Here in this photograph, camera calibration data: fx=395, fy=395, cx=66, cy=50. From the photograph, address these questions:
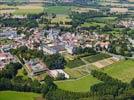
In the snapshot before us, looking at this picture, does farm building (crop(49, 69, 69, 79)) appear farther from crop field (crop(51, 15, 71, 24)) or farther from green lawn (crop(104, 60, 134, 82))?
crop field (crop(51, 15, 71, 24))

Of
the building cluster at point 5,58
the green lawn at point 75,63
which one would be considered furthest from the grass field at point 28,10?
the green lawn at point 75,63

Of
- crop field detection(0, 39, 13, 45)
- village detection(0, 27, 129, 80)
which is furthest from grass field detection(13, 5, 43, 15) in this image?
crop field detection(0, 39, 13, 45)

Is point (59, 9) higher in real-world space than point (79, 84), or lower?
lower

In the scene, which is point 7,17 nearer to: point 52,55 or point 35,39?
point 35,39

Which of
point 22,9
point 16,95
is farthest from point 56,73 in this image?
point 22,9

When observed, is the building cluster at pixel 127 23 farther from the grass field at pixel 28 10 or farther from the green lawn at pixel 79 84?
the green lawn at pixel 79 84

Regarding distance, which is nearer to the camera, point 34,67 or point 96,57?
point 34,67

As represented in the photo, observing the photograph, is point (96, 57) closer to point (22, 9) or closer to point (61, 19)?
point (61, 19)
